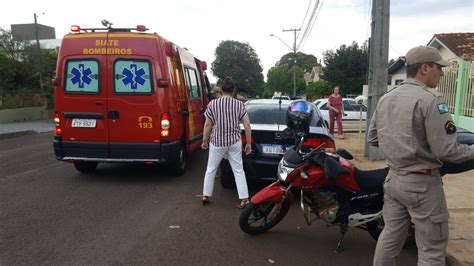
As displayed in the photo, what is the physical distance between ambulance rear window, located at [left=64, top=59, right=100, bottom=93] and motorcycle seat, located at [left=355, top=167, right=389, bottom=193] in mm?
4616

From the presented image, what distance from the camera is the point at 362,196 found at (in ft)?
13.3

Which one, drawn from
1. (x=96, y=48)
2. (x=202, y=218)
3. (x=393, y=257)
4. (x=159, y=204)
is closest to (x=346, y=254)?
(x=393, y=257)

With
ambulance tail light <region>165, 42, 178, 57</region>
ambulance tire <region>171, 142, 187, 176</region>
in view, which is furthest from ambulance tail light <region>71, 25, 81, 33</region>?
ambulance tire <region>171, 142, 187, 176</region>

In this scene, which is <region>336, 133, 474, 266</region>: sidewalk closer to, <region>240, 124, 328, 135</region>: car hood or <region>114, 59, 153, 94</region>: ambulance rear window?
<region>240, 124, 328, 135</region>: car hood

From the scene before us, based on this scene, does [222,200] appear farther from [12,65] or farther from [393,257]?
[12,65]

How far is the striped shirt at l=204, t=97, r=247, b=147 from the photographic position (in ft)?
18.3

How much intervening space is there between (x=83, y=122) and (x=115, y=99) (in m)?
0.66

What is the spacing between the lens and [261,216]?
4.70 m

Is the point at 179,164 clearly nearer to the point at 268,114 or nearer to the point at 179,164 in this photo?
the point at 179,164

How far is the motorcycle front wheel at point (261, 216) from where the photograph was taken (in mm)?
4516

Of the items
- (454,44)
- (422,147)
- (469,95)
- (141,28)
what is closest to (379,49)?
(469,95)

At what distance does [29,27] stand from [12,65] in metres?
40.8

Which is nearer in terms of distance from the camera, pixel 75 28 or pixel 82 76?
pixel 82 76

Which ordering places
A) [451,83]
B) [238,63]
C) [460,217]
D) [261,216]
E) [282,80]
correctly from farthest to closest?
[238,63]
[282,80]
[451,83]
[460,217]
[261,216]
